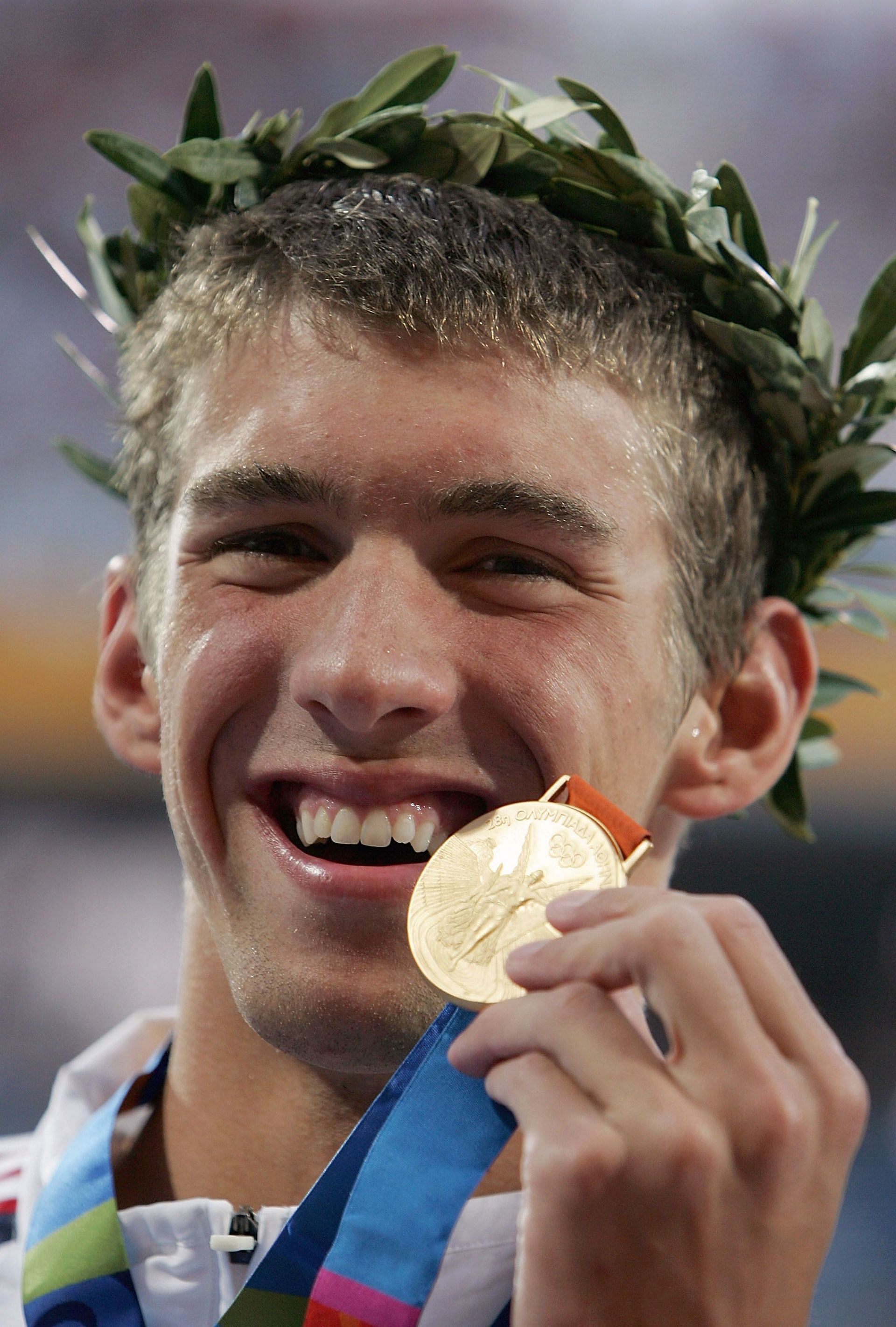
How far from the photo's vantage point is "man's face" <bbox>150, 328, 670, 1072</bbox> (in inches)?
83.6

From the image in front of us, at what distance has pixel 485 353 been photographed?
2293 millimetres

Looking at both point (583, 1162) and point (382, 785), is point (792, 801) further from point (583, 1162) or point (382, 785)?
point (583, 1162)

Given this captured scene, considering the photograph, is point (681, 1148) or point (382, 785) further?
point (382, 785)

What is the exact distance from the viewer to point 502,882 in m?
1.86

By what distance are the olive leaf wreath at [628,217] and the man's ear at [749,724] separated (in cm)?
20

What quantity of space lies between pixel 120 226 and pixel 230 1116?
240 inches

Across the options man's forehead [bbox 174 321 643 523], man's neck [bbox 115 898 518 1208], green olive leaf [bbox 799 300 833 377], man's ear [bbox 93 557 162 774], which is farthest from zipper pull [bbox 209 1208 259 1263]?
green olive leaf [bbox 799 300 833 377]

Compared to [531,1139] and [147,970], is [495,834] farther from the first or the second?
[147,970]

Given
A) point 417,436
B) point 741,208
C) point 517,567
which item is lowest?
point 517,567

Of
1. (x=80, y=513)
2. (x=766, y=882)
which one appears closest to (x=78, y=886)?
(x=80, y=513)

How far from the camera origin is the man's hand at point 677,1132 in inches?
56.2

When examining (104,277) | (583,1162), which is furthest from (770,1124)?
(104,277)

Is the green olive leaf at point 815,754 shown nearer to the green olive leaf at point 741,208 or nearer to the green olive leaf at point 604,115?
the green olive leaf at point 741,208

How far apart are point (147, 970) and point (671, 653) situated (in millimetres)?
5027
